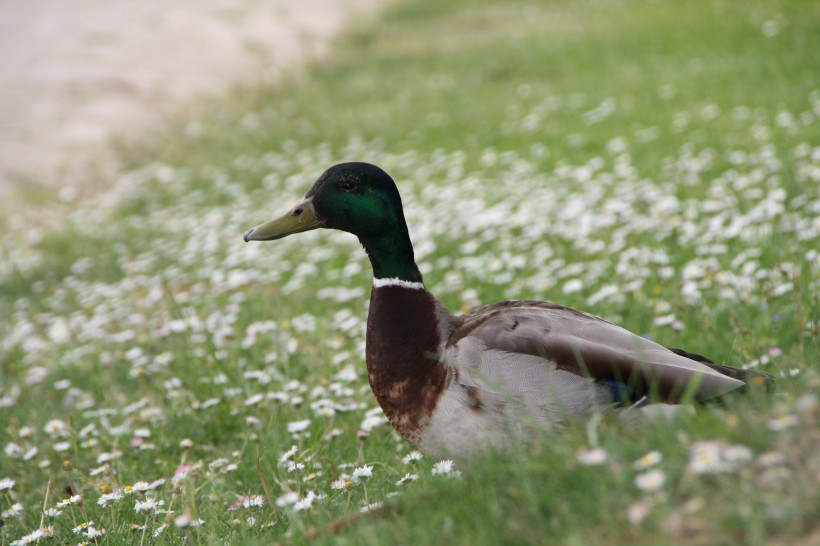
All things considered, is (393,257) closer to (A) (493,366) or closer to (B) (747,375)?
(A) (493,366)

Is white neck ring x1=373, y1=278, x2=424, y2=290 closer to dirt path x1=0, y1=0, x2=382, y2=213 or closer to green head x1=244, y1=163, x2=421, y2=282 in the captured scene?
green head x1=244, y1=163, x2=421, y2=282

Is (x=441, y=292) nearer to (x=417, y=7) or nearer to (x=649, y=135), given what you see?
(x=649, y=135)

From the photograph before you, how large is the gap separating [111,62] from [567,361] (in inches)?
486

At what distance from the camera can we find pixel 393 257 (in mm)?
3367

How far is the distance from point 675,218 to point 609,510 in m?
3.76

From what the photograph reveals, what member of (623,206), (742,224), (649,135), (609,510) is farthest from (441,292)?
(609,510)

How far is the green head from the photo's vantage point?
3373 mm

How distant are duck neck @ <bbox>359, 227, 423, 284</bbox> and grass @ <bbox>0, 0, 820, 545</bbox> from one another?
0.64 metres

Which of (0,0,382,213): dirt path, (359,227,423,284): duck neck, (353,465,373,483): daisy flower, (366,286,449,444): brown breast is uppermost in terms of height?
(359,227,423,284): duck neck

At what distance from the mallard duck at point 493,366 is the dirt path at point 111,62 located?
812 cm

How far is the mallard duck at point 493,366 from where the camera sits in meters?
2.73

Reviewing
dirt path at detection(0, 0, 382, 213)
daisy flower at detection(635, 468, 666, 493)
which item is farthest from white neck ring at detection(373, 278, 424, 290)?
dirt path at detection(0, 0, 382, 213)

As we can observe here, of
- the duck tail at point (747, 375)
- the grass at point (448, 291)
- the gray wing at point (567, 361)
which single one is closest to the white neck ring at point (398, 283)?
the gray wing at point (567, 361)

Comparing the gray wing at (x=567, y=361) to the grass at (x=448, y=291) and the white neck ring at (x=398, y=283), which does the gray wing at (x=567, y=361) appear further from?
the white neck ring at (x=398, y=283)
